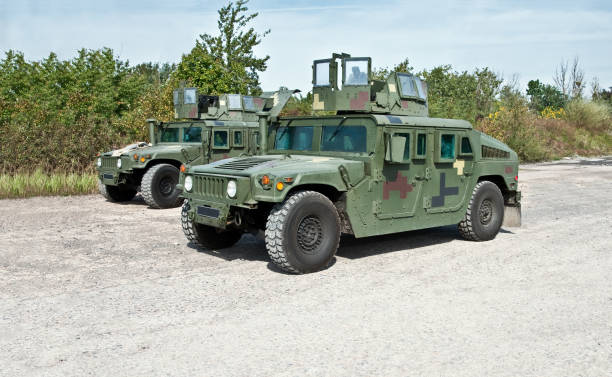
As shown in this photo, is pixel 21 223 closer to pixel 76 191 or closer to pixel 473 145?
pixel 76 191

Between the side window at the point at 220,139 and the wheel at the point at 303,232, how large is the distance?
622 centimetres

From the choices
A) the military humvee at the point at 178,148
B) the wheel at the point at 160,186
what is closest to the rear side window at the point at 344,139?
the military humvee at the point at 178,148

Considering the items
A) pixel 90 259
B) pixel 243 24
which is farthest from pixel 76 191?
pixel 243 24

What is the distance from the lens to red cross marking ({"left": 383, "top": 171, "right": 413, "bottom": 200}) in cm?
627

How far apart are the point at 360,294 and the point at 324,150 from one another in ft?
6.73

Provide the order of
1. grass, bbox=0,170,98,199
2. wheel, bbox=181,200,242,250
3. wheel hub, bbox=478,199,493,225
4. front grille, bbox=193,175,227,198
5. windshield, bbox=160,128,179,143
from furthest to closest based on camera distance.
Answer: grass, bbox=0,170,98,199 < windshield, bbox=160,128,179,143 < wheel hub, bbox=478,199,493,225 < wheel, bbox=181,200,242,250 < front grille, bbox=193,175,227,198

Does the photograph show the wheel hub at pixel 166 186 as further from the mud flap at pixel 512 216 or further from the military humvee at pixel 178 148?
the mud flap at pixel 512 216

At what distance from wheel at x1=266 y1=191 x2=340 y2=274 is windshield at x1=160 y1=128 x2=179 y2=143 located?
685cm

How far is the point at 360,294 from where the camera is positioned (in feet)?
16.4

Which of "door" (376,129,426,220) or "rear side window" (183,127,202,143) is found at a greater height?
"rear side window" (183,127,202,143)

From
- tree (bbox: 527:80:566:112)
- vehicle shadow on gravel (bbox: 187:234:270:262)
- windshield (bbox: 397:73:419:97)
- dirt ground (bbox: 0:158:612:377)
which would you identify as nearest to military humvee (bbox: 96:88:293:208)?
dirt ground (bbox: 0:158:612:377)

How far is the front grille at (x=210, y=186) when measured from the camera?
5.80m

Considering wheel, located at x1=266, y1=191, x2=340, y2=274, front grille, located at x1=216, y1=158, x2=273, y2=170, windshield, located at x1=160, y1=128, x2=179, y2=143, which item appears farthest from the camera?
windshield, located at x1=160, y1=128, x2=179, y2=143

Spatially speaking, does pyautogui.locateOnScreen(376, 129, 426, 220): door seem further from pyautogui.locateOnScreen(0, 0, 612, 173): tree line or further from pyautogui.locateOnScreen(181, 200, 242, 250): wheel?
pyautogui.locateOnScreen(0, 0, 612, 173): tree line
